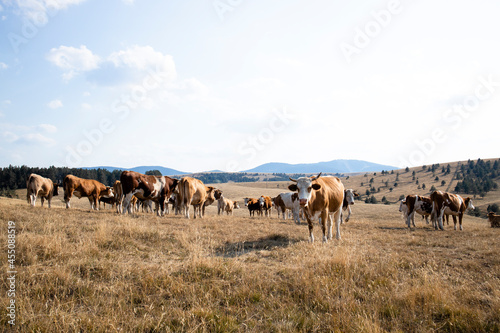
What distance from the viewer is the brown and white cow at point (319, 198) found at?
898 centimetres

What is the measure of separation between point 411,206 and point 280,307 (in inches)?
717

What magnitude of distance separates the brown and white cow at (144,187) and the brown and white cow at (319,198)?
10.2 metres

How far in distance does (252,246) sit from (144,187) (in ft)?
32.7

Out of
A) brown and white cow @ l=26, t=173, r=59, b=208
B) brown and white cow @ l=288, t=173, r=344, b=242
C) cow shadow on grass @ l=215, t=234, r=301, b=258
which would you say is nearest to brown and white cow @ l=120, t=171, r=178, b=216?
brown and white cow @ l=26, t=173, r=59, b=208

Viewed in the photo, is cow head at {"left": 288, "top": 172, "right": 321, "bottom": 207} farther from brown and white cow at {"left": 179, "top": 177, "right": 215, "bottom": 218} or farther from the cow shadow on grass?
brown and white cow at {"left": 179, "top": 177, "right": 215, "bottom": 218}

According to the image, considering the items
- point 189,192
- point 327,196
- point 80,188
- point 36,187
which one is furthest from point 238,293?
point 36,187

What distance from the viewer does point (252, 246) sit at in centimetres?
875

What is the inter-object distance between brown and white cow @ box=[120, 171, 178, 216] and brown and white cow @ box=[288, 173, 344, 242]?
10.2 meters

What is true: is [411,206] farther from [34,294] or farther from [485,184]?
[485,184]

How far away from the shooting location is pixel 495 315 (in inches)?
150

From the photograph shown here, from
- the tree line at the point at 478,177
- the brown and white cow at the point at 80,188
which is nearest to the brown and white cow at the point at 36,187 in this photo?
the brown and white cow at the point at 80,188

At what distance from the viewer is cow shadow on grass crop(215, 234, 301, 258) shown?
305 inches

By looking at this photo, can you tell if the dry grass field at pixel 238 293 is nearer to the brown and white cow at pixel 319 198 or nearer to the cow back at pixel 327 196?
the brown and white cow at pixel 319 198

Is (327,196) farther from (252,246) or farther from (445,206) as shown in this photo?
(445,206)
